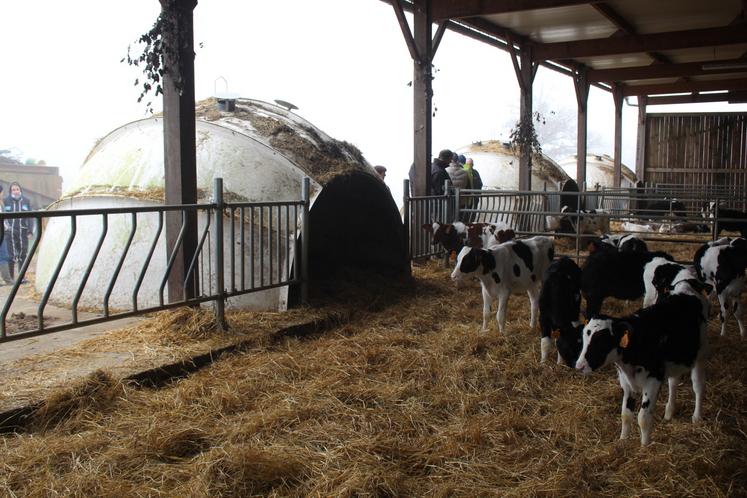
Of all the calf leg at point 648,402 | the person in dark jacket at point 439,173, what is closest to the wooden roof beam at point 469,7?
the person in dark jacket at point 439,173

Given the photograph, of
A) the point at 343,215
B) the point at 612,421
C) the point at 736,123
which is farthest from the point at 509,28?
the point at 736,123

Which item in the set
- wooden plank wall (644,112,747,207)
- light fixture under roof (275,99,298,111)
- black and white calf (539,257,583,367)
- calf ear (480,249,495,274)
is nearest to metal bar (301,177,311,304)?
calf ear (480,249,495,274)

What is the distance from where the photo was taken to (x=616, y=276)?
5891 mm

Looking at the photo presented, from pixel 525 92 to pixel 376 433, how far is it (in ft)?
35.8

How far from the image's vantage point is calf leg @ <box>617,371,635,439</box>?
12.4ft

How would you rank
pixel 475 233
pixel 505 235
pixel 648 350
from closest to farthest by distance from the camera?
1. pixel 648 350
2. pixel 505 235
3. pixel 475 233

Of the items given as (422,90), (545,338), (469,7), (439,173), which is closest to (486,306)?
(545,338)

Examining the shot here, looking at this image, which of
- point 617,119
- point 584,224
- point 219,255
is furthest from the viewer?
point 617,119

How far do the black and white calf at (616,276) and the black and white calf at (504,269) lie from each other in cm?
67

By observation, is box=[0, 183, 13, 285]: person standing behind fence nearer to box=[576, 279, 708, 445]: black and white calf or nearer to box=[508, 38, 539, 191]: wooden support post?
box=[576, 279, 708, 445]: black and white calf

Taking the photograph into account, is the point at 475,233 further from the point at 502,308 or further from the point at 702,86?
the point at 702,86

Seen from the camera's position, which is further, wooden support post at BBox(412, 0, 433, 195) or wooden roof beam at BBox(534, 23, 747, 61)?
wooden roof beam at BBox(534, 23, 747, 61)

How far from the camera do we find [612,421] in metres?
4.20

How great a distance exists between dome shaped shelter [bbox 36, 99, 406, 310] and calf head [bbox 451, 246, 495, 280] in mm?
1781
